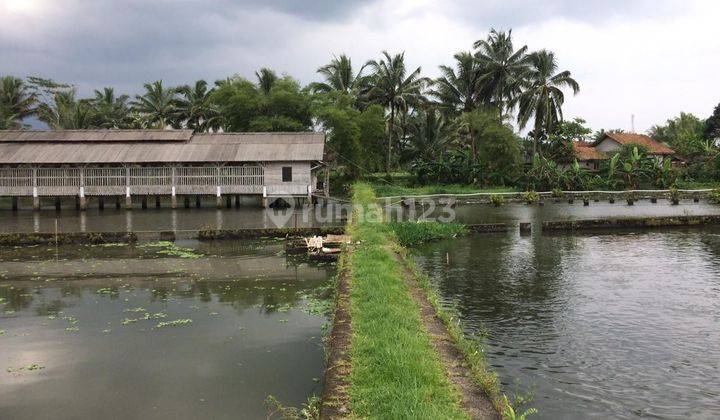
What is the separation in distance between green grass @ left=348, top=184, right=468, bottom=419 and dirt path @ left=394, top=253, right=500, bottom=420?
0.35 feet

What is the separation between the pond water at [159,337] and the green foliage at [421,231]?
13.0 feet

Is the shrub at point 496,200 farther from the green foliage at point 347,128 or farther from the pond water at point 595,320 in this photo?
the pond water at point 595,320

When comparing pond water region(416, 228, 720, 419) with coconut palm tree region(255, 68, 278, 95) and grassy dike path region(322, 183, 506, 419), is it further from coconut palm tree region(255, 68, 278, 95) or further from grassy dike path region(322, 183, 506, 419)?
coconut palm tree region(255, 68, 278, 95)

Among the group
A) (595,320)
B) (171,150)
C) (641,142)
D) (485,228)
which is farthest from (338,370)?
(641,142)

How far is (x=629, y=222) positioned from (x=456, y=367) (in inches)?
707

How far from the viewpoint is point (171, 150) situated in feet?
101

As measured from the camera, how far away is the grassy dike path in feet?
16.4

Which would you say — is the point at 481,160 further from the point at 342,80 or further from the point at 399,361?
the point at 399,361

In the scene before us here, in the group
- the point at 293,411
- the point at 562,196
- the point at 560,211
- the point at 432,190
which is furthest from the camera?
the point at 432,190

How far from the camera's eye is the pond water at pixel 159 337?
20.5 feet

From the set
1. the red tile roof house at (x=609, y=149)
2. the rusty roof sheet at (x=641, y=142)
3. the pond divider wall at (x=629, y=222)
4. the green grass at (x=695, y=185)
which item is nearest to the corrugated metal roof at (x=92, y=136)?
the pond divider wall at (x=629, y=222)

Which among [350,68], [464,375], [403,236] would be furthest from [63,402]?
[350,68]

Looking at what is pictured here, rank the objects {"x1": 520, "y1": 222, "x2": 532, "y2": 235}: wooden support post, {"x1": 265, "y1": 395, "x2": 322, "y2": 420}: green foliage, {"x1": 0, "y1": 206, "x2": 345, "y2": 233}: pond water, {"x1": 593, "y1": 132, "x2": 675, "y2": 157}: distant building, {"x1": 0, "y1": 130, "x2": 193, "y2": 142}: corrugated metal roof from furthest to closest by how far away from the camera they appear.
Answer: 1. {"x1": 593, "y1": 132, "x2": 675, "y2": 157}: distant building
2. {"x1": 0, "y1": 130, "x2": 193, "y2": 142}: corrugated metal roof
3. {"x1": 0, "y1": 206, "x2": 345, "y2": 233}: pond water
4. {"x1": 520, "y1": 222, "x2": 532, "y2": 235}: wooden support post
5. {"x1": 265, "y1": 395, "x2": 322, "y2": 420}: green foliage

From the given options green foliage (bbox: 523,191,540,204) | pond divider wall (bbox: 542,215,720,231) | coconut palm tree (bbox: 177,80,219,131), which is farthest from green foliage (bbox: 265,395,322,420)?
coconut palm tree (bbox: 177,80,219,131)
